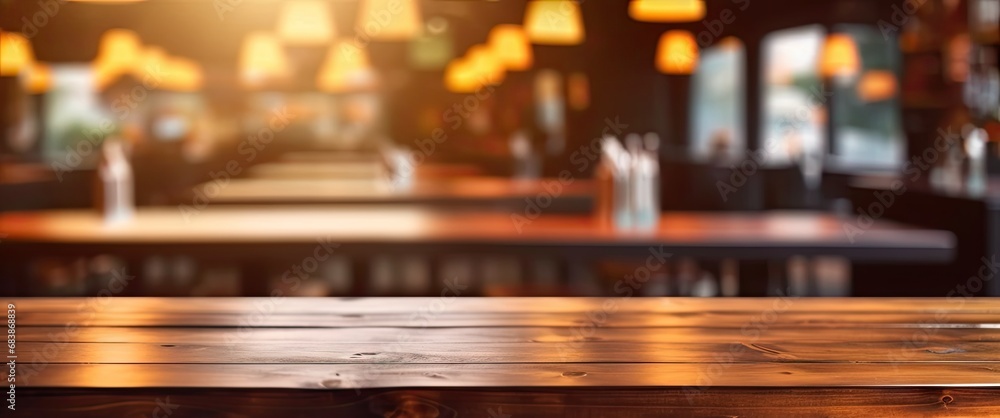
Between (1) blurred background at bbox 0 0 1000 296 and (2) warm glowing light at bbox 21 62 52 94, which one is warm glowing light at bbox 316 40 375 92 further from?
(2) warm glowing light at bbox 21 62 52 94

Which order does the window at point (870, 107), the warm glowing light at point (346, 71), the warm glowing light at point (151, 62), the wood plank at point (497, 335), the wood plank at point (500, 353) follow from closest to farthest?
the wood plank at point (500, 353) < the wood plank at point (497, 335) < the warm glowing light at point (346, 71) < the warm glowing light at point (151, 62) < the window at point (870, 107)

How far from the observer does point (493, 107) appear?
9.55m

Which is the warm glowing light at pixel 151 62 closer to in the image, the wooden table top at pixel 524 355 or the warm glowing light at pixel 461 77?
the warm glowing light at pixel 461 77

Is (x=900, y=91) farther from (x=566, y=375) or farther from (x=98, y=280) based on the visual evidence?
(x=566, y=375)

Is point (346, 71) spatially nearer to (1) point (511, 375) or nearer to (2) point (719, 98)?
Result: (2) point (719, 98)

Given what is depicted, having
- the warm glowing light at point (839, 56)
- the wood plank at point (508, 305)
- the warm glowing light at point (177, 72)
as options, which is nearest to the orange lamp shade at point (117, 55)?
the warm glowing light at point (177, 72)

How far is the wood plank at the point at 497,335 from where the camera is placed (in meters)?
1.38

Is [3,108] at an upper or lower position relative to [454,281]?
upper

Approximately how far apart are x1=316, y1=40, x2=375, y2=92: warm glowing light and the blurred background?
0.03 metres

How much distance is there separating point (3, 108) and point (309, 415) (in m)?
8.99

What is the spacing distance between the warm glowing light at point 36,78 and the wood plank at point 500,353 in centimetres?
868

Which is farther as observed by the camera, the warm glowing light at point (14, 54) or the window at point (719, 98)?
the window at point (719, 98)

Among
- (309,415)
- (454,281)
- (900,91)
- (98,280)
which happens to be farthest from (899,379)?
(900,91)

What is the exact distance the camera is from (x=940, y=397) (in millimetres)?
1175
